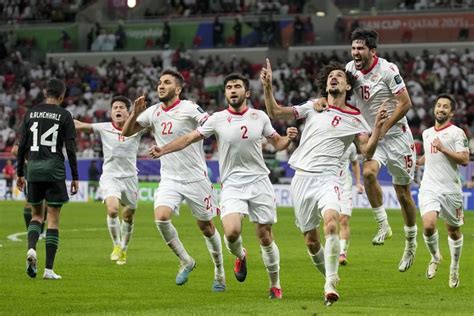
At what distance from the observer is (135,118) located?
15.0 m

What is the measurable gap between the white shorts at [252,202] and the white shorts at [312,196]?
2.56 feet

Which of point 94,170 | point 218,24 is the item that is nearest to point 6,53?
point 218,24

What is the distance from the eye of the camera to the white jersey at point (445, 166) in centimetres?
1544

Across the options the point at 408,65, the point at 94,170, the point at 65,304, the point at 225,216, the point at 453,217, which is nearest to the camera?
the point at 65,304

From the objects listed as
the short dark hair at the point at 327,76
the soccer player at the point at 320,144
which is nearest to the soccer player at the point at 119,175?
the short dark hair at the point at 327,76

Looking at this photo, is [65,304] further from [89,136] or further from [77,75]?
[77,75]

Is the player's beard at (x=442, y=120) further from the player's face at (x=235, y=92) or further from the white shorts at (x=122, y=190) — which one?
the white shorts at (x=122, y=190)

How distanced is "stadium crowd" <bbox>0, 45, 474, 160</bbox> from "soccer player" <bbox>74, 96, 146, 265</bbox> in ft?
71.5

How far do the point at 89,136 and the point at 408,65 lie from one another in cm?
1335

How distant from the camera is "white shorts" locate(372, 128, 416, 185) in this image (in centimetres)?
1619

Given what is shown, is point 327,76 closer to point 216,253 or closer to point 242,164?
point 242,164

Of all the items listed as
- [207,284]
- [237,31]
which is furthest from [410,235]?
[237,31]

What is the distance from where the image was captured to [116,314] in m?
12.2

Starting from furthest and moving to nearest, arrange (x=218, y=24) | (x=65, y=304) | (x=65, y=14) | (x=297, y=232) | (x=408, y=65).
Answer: (x=65, y=14)
(x=218, y=24)
(x=408, y=65)
(x=297, y=232)
(x=65, y=304)
